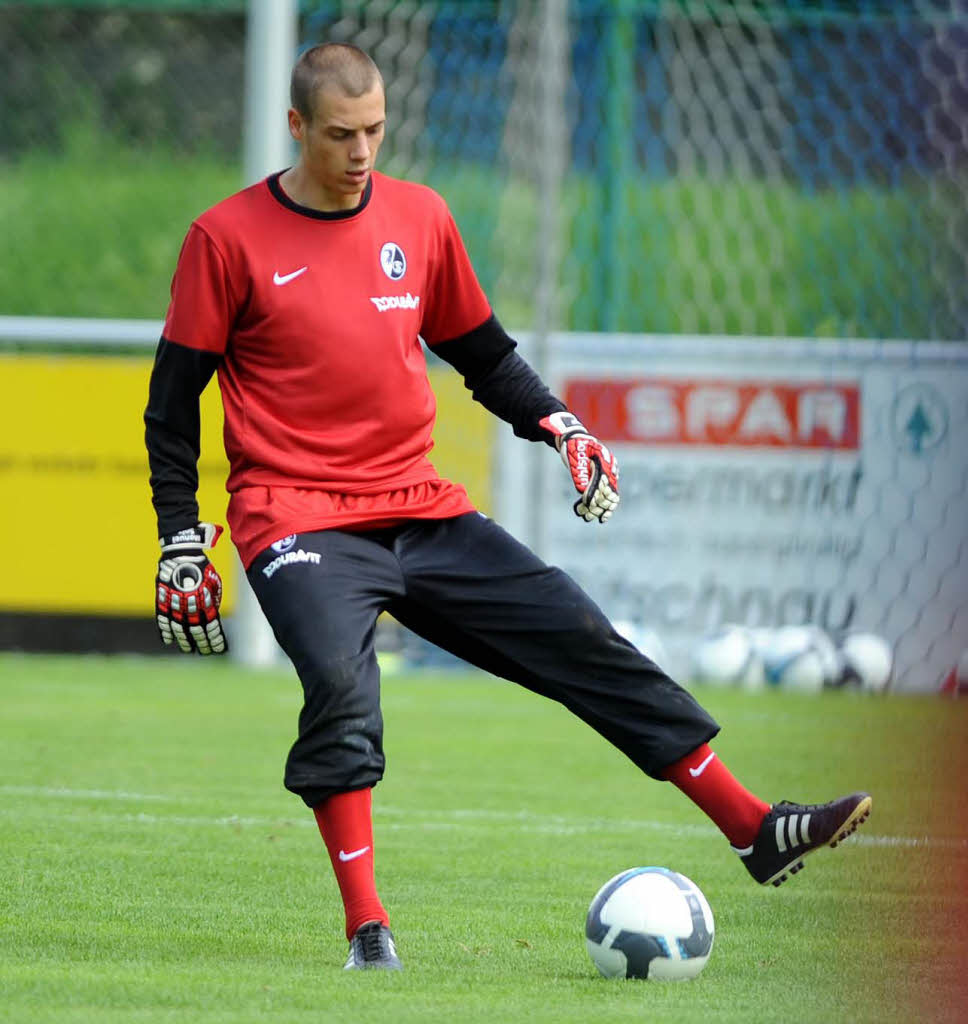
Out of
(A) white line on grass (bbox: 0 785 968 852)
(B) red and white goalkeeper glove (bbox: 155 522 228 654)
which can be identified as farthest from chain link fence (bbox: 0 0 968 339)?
(B) red and white goalkeeper glove (bbox: 155 522 228 654)

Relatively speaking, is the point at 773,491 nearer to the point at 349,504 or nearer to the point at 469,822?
the point at 469,822

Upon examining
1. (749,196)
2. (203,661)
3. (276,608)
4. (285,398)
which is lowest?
(203,661)

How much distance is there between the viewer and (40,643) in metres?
13.2

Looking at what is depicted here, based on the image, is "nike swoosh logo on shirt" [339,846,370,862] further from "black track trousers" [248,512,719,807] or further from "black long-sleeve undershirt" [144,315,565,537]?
"black long-sleeve undershirt" [144,315,565,537]

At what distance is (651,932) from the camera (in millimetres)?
4840

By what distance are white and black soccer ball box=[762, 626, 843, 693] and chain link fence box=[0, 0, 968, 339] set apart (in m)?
2.06

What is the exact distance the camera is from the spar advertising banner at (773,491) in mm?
11836

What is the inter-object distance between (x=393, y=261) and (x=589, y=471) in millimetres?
689

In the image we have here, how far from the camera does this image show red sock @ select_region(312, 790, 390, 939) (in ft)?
16.1

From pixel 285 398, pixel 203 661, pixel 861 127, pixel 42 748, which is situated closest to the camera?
pixel 285 398

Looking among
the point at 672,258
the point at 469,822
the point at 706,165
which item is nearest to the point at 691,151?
the point at 706,165

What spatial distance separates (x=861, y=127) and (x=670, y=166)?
6.51ft

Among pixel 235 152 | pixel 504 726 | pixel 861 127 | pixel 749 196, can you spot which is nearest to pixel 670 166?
pixel 749 196

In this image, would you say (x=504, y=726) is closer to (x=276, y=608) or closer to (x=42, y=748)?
(x=42, y=748)
